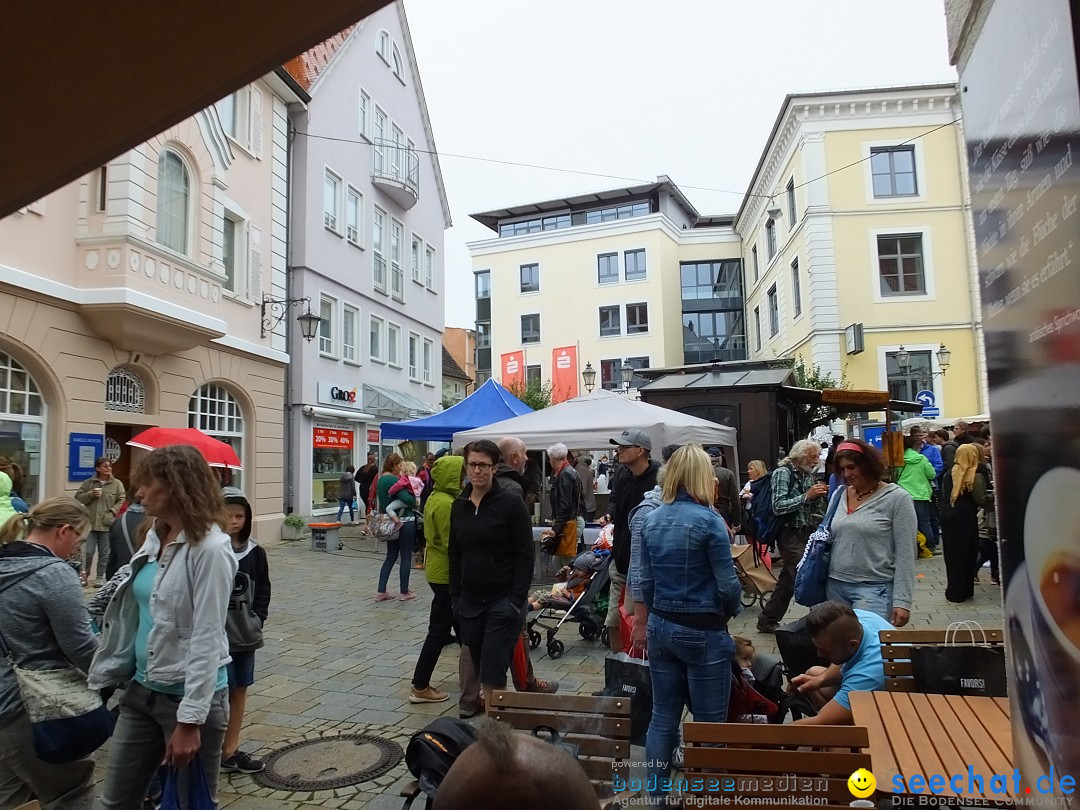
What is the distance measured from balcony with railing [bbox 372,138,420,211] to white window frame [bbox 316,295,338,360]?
4811 mm

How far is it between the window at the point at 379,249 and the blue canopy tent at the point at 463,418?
10.3 m

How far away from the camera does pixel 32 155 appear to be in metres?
2.36

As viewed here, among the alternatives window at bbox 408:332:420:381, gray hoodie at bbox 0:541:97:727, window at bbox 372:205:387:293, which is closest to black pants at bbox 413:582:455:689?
gray hoodie at bbox 0:541:97:727

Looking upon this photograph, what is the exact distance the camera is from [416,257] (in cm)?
2652

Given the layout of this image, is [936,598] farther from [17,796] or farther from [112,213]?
[112,213]

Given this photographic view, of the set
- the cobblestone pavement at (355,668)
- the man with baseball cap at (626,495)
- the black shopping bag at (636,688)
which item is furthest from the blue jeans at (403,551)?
the black shopping bag at (636,688)

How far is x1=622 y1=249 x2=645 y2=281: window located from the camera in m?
47.0

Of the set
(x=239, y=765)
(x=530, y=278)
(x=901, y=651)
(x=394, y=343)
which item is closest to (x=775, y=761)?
(x=901, y=651)

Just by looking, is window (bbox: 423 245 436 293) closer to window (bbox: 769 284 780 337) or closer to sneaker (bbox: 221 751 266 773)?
window (bbox: 769 284 780 337)

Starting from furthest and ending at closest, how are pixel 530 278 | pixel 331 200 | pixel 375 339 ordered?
pixel 530 278
pixel 375 339
pixel 331 200

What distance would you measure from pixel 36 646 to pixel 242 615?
1.27 m

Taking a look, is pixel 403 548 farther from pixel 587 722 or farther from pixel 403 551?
pixel 587 722

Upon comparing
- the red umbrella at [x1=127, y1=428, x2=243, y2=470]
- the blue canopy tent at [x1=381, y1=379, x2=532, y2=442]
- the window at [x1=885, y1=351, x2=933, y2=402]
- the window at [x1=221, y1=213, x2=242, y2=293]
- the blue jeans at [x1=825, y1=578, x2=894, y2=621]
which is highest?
the window at [x1=221, y1=213, x2=242, y2=293]

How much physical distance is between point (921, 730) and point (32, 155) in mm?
3944
